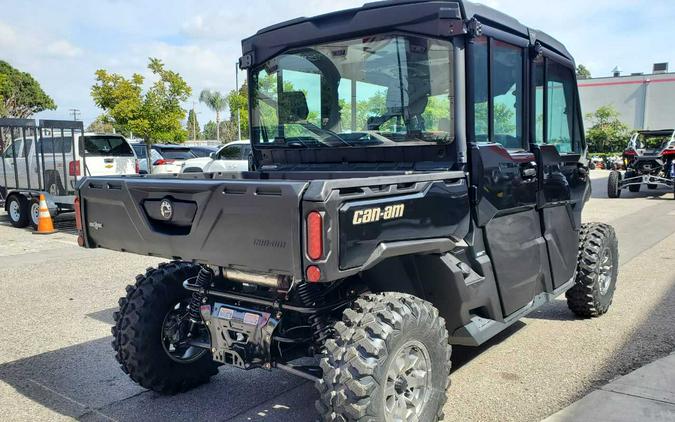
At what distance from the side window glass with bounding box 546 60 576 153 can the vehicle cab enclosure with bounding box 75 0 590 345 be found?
0.03m

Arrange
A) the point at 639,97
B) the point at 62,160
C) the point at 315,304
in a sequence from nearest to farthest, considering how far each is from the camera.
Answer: the point at 315,304, the point at 62,160, the point at 639,97

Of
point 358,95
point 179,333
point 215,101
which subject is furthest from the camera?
point 215,101

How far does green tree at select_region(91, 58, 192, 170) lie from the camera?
808 inches

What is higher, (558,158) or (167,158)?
(167,158)

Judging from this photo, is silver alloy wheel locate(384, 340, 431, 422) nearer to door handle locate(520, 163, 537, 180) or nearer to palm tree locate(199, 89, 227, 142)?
door handle locate(520, 163, 537, 180)

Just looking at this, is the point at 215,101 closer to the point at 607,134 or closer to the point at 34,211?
the point at 607,134

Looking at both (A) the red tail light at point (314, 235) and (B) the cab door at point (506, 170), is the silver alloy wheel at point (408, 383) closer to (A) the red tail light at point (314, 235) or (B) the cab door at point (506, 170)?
(A) the red tail light at point (314, 235)

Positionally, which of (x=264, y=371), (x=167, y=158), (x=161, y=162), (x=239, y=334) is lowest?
(x=264, y=371)

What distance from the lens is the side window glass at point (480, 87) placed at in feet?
11.6

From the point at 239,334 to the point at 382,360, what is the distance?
0.92m

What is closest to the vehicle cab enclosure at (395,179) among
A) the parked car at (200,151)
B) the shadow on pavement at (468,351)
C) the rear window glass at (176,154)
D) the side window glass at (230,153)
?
the shadow on pavement at (468,351)

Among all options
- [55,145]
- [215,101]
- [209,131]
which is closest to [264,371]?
[55,145]

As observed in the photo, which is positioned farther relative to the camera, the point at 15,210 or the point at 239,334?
the point at 15,210

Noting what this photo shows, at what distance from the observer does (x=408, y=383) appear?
9.62 ft
